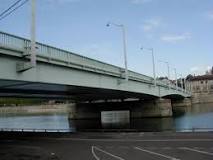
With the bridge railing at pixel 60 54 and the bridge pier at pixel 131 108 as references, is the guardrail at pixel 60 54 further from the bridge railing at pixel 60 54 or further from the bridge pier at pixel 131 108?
the bridge pier at pixel 131 108

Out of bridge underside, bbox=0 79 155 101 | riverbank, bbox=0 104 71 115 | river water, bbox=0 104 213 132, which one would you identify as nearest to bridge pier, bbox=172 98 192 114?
river water, bbox=0 104 213 132

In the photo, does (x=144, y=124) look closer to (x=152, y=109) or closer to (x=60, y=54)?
(x=152, y=109)

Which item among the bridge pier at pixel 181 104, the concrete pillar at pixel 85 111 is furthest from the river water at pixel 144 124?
the bridge pier at pixel 181 104

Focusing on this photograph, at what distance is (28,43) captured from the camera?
31.6 meters

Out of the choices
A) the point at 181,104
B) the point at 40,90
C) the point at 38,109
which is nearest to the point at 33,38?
the point at 40,90

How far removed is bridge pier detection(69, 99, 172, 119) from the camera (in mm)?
88875

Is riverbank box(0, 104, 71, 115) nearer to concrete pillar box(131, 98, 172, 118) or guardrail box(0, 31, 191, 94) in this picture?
concrete pillar box(131, 98, 172, 118)

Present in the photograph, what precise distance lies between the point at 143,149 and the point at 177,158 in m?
5.53

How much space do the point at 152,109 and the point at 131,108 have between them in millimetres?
6234

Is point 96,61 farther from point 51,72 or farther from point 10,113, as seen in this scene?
point 10,113

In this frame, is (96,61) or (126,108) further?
(126,108)

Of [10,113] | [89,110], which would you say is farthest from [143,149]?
[10,113]

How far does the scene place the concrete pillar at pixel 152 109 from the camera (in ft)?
290

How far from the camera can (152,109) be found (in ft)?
296
